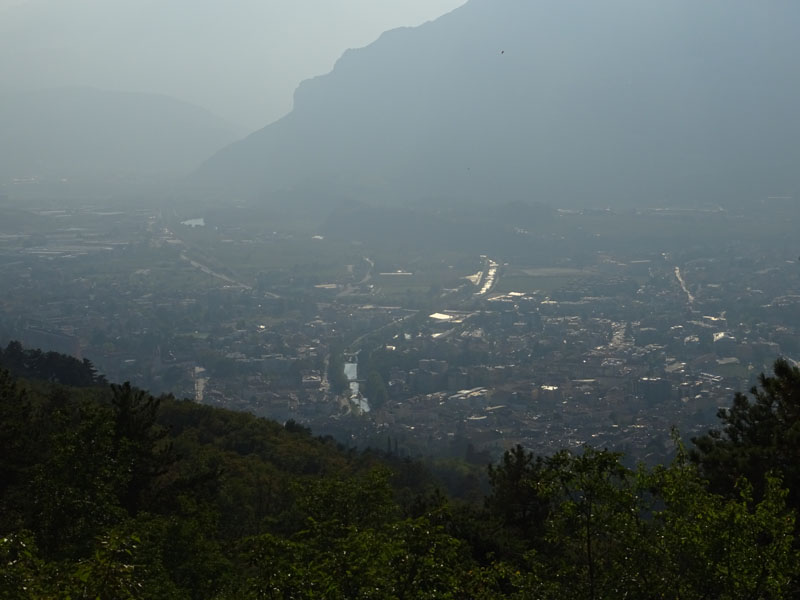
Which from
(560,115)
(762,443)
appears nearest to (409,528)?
(762,443)

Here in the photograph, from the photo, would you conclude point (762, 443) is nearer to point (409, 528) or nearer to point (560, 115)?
point (409, 528)

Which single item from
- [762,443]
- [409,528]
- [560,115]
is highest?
[560,115]

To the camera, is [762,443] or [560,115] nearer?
[762,443]

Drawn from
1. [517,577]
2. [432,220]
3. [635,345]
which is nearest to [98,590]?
[517,577]

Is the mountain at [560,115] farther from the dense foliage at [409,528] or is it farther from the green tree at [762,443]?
the green tree at [762,443]

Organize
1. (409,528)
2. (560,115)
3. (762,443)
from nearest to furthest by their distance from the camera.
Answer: (409,528), (762,443), (560,115)

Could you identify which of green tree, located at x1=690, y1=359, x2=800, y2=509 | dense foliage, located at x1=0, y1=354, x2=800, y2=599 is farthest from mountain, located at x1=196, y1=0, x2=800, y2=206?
green tree, located at x1=690, y1=359, x2=800, y2=509

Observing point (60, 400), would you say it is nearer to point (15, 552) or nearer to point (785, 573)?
point (15, 552)

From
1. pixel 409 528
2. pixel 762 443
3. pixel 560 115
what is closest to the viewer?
pixel 409 528

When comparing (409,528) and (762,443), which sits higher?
(409,528)
